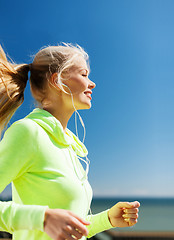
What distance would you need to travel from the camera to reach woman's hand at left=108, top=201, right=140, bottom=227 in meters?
1.23

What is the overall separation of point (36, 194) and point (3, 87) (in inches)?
18.2

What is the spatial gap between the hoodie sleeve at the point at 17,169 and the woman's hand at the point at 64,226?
3 cm

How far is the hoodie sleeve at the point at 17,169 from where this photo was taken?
83 centimetres

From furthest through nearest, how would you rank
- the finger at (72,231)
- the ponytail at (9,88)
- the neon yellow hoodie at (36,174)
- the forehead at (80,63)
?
the forehead at (80,63)
the ponytail at (9,88)
the neon yellow hoodie at (36,174)
the finger at (72,231)

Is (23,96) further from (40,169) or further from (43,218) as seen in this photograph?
A: (43,218)

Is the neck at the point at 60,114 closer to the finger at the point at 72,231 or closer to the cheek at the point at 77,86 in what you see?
the cheek at the point at 77,86

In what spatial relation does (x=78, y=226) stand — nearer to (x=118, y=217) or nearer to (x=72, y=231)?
(x=72, y=231)

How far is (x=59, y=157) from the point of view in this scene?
108cm

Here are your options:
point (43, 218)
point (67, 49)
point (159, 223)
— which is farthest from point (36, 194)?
point (159, 223)

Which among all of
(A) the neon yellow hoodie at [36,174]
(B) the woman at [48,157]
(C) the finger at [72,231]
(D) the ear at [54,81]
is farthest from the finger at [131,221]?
(D) the ear at [54,81]

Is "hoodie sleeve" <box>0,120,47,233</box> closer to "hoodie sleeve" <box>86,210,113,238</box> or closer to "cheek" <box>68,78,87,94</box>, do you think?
"cheek" <box>68,78,87,94</box>

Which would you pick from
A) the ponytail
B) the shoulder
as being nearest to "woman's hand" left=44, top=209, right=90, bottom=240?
the shoulder

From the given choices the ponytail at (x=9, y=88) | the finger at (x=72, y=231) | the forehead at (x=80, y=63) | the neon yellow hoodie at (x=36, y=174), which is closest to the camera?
the finger at (x=72, y=231)

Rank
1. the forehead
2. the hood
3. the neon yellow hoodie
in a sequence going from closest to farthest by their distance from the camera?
1. the neon yellow hoodie
2. the hood
3. the forehead
